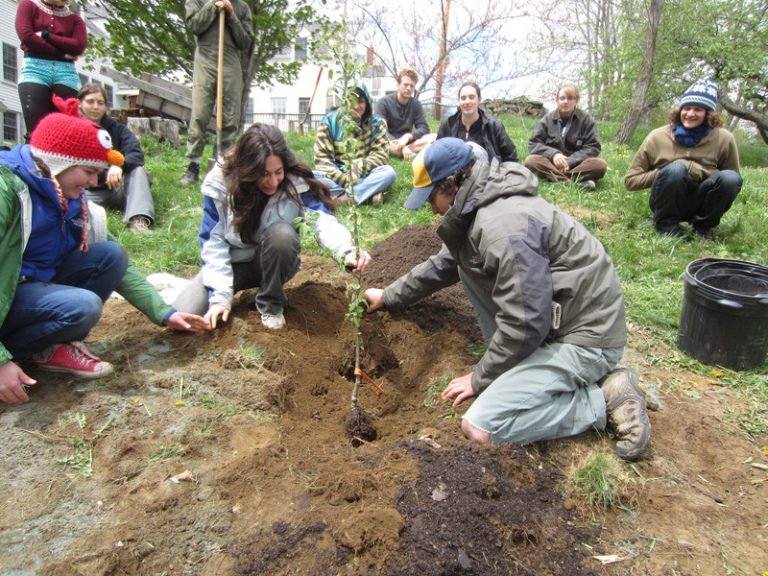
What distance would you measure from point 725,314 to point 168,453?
3101 mm


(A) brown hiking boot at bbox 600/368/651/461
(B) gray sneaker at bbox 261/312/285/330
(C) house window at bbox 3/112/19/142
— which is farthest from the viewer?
(C) house window at bbox 3/112/19/142

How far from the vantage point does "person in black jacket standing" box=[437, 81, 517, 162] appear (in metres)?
6.56

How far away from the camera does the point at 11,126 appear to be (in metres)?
21.4

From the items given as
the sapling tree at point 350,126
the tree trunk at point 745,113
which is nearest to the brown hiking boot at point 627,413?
the sapling tree at point 350,126

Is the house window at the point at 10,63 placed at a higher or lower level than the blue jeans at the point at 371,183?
higher

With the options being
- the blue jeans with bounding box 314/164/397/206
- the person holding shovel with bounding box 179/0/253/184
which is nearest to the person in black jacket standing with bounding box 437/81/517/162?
the blue jeans with bounding box 314/164/397/206

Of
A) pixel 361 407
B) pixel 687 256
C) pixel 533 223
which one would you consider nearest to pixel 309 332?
pixel 361 407

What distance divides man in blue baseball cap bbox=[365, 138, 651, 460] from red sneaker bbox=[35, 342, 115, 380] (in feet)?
6.01

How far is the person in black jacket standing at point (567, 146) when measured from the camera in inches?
263

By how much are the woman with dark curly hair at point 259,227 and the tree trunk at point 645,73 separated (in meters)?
8.80

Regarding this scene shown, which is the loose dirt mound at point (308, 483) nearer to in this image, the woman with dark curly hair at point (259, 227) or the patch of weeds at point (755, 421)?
the patch of weeds at point (755, 421)

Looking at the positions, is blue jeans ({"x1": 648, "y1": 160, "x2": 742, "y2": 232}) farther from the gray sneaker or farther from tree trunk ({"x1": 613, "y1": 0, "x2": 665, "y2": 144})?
tree trunk ({"x1": 613, "y1": 0, "x2": 665, "y2": 144})

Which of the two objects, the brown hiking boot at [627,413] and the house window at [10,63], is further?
the house window at [10,63]

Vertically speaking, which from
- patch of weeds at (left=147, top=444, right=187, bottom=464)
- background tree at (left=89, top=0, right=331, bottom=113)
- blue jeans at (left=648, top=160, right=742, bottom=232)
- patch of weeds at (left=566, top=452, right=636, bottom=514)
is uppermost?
background tree at (left=89, top=0, right=331, bottom=113)
